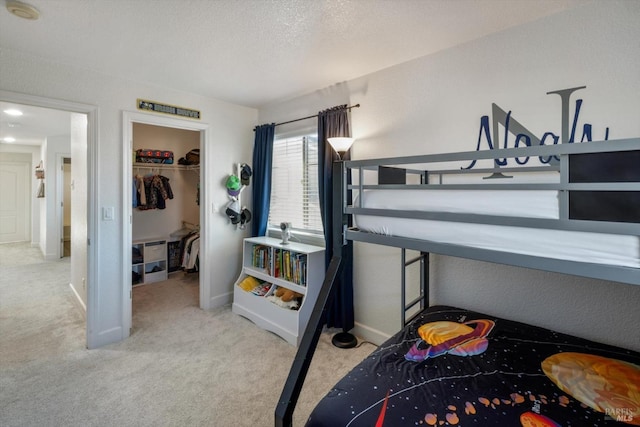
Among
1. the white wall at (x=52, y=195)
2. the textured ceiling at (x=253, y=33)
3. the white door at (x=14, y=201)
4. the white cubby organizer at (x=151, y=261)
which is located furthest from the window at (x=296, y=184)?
the white door at (x=14, y=201)

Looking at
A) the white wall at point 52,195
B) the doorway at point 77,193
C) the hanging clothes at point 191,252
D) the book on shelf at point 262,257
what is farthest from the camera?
the white wall at point 52,195

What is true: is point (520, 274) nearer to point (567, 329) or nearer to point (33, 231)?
point (567, 329)

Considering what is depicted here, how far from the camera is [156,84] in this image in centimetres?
281

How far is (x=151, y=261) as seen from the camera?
4.25 meters

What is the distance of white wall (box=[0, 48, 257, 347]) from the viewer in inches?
87.9

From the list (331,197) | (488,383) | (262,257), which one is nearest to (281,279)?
(262,257)

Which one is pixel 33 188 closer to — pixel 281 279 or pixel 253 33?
pixel 281 279

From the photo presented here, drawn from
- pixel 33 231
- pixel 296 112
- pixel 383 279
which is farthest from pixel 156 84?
pixel 33 231

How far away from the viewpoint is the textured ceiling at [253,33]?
5.31 feet

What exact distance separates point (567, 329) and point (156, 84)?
3745mm

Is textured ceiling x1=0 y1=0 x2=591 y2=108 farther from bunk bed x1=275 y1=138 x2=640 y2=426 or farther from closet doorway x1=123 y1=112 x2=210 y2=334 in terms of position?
closet doorway x1=123 y1=112 x2=210 y2=334

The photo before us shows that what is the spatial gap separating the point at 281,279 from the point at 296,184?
1081mm

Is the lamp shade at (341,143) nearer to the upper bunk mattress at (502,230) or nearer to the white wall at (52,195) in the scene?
the upper bunk mattress at (502,230)

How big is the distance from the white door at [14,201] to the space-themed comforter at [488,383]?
8.85 metres
